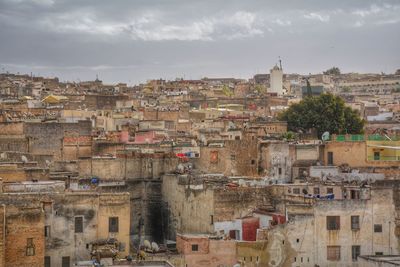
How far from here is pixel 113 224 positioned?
1346 inches

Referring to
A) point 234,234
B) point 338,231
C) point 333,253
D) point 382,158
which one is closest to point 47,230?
point 234,234

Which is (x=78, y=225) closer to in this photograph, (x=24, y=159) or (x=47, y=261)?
(x=47, y=261)

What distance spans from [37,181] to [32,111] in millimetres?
33291

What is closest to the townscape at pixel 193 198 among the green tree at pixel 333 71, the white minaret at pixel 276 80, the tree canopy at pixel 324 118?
the tree canopy at pixel 324 118

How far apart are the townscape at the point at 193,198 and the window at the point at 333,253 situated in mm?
60

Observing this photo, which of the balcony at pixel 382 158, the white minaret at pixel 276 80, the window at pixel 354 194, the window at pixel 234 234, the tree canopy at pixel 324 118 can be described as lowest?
the window at pixel 234 234

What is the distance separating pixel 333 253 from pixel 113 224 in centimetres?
938

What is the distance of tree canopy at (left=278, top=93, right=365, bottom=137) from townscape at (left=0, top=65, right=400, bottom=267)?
9080mm

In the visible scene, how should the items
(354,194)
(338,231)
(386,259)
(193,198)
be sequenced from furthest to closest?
→ (193,198), (354,194), (338,231), (386,259)

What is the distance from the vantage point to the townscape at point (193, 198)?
33156 millimetres

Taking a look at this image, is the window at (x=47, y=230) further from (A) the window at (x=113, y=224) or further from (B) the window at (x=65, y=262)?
(A) the window at (x=113, y=224)

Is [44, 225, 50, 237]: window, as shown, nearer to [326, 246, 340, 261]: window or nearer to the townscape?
the townscape

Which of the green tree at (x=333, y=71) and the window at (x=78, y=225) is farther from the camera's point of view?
the green tree at (x=333, y=71)

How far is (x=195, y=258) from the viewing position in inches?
1323
